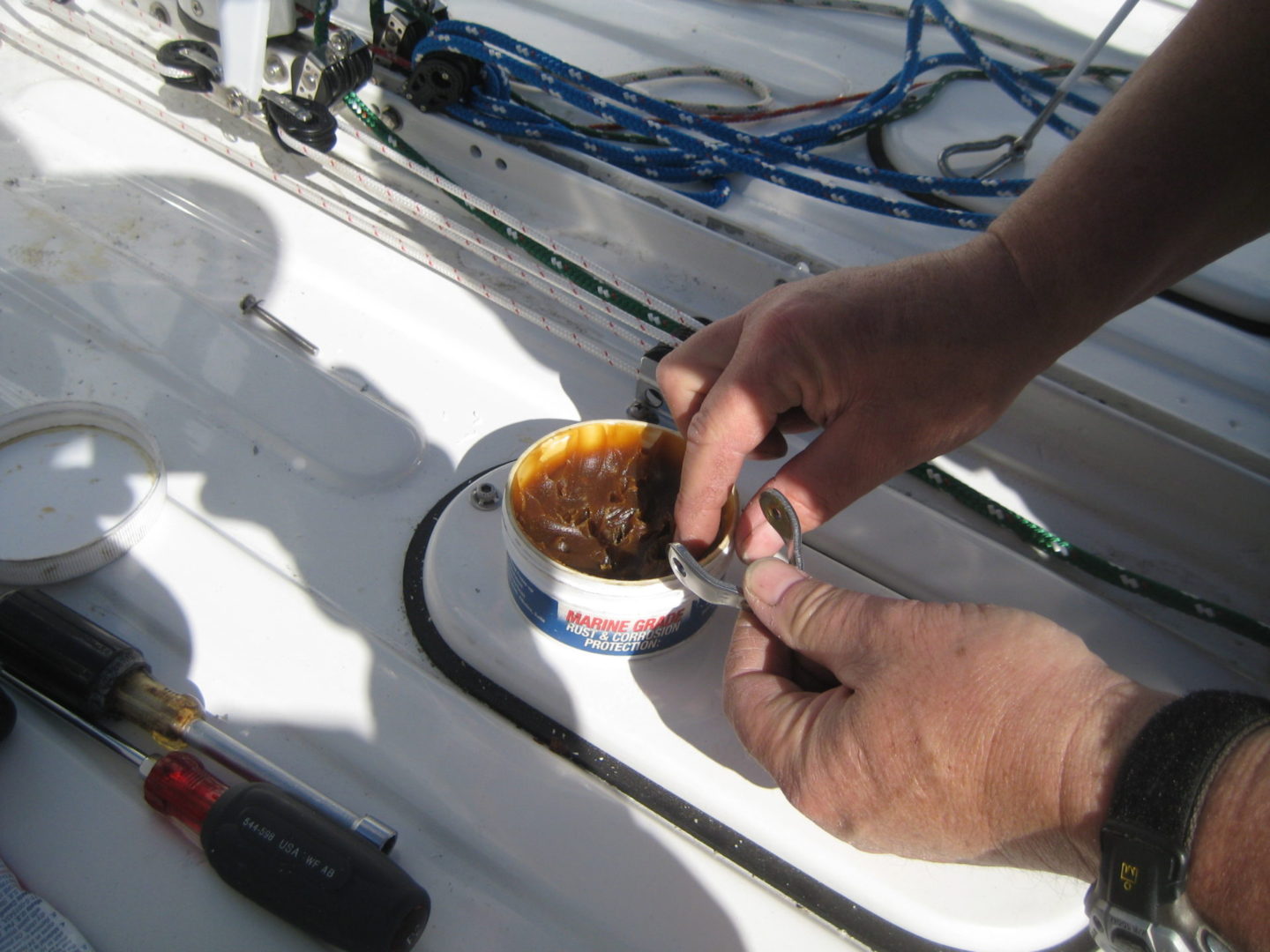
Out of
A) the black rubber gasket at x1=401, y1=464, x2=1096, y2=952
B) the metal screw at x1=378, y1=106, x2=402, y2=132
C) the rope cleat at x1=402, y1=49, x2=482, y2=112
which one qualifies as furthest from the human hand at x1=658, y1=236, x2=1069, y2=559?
the metal screw at x1=378, y1=106, x2=402, y2=132

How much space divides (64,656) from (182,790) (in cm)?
20

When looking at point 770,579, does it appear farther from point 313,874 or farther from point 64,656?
point 64,656

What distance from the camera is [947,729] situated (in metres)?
0.70

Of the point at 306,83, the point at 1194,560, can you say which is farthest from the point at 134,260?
the point at 1194,560

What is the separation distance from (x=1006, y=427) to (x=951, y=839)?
29.3 inches

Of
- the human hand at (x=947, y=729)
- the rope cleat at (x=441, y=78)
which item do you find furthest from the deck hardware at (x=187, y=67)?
the human hand at (x=947, y=729)

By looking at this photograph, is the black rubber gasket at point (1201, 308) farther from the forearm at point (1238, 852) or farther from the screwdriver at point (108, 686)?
the screwdriver at point (108, 686)

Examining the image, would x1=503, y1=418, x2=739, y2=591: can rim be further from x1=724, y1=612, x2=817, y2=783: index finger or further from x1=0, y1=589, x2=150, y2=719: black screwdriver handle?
x1=0, y1=589, x2=150, y2=719: black screwdriver handle

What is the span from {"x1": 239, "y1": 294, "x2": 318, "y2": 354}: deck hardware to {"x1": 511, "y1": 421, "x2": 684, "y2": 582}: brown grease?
524mm

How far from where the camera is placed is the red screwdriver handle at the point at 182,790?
824 mm

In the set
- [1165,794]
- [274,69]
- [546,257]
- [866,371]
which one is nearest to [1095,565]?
[866,371]

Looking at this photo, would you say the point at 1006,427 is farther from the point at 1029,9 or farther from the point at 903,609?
the point at 1029,9

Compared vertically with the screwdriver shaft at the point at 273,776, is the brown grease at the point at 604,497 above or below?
above

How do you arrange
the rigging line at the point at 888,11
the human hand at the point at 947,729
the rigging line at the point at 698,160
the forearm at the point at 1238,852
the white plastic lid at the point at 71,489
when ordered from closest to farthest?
the forearm at the point at 1238,852, the human hand at the point at 947,729, the white plastic lid at the point at 71,489, the rigging line at the point at 698,160, the rigging line at the point at 888,11
